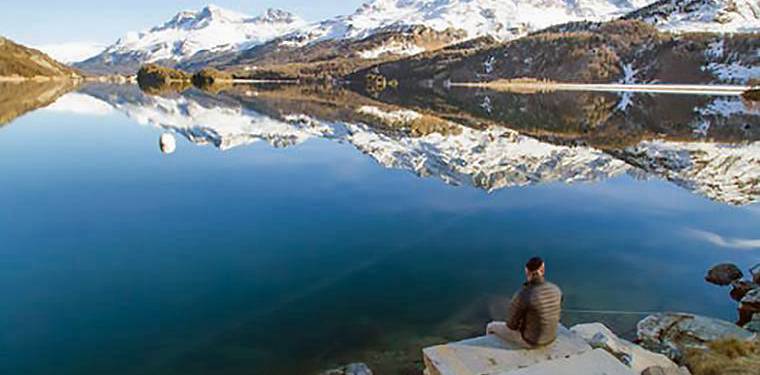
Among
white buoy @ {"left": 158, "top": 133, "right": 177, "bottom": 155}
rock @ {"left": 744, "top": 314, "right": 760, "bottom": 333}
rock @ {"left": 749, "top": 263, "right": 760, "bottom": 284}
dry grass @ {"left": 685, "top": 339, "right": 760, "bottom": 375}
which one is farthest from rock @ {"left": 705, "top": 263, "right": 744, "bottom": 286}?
white buoy @ {"left": 158, "top": 133, "right": 177, "bottom": 155}

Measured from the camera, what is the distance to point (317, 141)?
53.1 metres

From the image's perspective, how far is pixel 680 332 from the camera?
14.4 metres

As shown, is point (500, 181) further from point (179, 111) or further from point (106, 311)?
point (179, 111)

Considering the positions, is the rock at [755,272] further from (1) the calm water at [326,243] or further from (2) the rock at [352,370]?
(2) the rock at [352,370]

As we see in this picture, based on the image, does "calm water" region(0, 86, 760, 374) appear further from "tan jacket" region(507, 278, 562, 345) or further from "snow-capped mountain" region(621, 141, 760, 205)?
"tan jacket" region(507, 278, 562, 345)

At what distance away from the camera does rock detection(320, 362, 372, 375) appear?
12625mm

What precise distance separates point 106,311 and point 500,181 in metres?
24.5

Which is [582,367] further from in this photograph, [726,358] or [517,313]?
[726,358]

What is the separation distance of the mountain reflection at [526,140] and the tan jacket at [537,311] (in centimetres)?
2355

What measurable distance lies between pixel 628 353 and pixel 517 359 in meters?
3.13

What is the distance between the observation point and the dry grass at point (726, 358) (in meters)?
11.6

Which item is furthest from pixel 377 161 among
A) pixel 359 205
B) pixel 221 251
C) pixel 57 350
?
pixel 57 350

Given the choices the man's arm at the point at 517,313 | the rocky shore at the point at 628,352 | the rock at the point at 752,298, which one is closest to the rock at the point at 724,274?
the rock at the point at 752,298

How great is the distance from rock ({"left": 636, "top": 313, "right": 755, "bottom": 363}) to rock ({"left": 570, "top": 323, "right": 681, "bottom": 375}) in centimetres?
116
